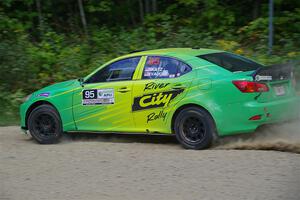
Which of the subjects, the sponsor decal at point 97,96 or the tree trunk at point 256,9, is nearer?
the sponsor decal at point 97,96

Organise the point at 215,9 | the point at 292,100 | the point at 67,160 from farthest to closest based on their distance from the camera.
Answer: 1. the point at 215,9
2. the point at 292,100
3. the point at 67,160

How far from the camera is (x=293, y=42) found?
14.5m

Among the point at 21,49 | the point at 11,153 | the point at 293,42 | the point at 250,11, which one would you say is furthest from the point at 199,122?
the point at 250,11

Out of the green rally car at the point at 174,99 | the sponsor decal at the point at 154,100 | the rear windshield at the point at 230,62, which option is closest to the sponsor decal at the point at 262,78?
the green rally car at the point at 174,99

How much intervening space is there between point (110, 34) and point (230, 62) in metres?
8.99

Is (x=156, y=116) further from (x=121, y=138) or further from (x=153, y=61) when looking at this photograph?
(x=121, y=138)

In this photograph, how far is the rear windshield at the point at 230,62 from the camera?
8883 mm

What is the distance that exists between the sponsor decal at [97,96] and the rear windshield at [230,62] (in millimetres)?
1632

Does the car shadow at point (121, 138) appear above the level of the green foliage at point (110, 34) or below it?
below

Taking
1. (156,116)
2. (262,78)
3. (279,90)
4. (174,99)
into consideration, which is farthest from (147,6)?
(262,78)

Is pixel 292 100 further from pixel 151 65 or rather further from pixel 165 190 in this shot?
pixel 165 190

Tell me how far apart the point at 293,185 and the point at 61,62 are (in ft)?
32.5

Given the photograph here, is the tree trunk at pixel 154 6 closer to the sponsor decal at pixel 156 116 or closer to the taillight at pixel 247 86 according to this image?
the sponsor decal at pixel 156 116

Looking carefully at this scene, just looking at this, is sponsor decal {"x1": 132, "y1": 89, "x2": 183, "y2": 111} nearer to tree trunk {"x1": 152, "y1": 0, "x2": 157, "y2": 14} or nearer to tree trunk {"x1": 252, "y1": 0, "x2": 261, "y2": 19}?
tree trunk {"x1": 252, "y1": 0, "x2": 261, "y2": 19}
